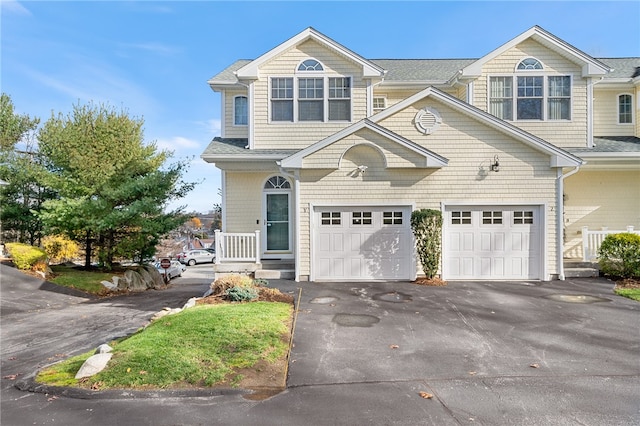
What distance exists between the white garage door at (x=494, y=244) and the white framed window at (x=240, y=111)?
836cm

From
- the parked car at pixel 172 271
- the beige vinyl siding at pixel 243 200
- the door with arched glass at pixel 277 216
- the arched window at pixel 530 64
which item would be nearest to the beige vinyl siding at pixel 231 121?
the beige vinyl siding at pixel 243 200

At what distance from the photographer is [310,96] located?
512 inches

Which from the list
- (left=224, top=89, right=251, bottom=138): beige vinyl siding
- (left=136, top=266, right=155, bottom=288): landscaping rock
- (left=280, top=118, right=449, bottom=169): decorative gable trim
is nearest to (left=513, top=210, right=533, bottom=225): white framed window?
(left=280, top=118, right=449, bottom=169): decorative gable trim

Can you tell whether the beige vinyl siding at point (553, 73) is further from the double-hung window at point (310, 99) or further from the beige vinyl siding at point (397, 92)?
the double-hung window at point (310, 99)

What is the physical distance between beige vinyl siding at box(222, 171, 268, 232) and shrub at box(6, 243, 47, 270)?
8431 millimetres

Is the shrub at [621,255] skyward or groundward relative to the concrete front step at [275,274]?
skyward

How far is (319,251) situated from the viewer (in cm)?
1116

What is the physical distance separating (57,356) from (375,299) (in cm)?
687

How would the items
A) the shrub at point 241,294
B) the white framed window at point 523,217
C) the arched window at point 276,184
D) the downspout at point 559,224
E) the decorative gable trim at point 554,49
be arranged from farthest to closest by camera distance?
the arched window at point 276,184
the decorative gable trim at point 554,49
the white framed window at point 523,217
the downspout at point 559,224
the shrub at point 241,294

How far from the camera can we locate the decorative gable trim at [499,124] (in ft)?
35.3

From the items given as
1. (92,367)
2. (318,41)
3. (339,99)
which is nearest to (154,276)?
(339,99)

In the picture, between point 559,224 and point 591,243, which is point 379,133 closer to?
point 559,224

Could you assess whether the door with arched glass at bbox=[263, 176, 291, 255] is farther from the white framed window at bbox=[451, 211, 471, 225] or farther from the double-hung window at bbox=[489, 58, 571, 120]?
the double-hung window at bbox=[489, 58, 571, 120]

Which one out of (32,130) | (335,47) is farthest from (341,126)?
(32,130)
